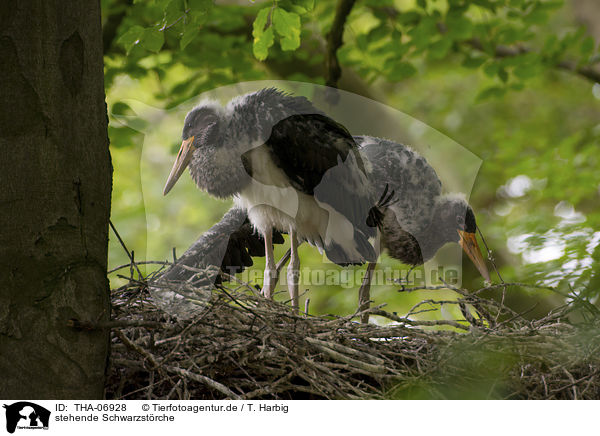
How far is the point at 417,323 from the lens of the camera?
1970 millimetres

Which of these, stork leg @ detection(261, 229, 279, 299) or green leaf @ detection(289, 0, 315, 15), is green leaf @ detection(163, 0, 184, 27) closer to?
green leaf @ detection(289, 0, 315, 15)

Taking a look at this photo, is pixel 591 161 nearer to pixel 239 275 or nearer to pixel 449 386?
pixel 239 275

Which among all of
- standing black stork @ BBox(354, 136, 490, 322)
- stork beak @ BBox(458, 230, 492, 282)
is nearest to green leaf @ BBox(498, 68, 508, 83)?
standing black stork @ BBox(354, 136, 490, 322)

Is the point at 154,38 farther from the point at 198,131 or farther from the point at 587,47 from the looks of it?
the point at 587,47

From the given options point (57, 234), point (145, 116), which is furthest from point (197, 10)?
point (57, 234)

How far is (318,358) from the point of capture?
1956 mm

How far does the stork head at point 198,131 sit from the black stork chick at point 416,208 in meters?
0.82

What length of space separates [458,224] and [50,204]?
230 centimetres

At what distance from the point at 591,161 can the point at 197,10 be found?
353cm

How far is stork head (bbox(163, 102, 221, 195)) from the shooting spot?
2537 mm

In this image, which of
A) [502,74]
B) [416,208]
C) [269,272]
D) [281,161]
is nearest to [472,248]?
[416,208]

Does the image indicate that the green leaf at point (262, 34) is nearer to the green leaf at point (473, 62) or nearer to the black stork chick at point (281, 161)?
the black stork chick at point (281, 161)
